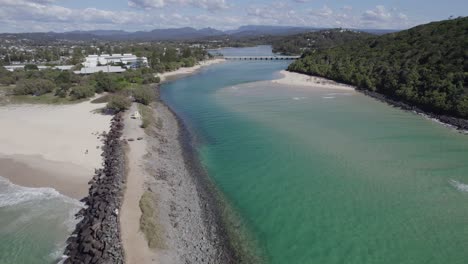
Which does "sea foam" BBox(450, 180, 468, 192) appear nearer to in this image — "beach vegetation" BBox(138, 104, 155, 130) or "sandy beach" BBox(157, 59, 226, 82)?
"beach vegetation" BBox(138, 104, 155, 130)

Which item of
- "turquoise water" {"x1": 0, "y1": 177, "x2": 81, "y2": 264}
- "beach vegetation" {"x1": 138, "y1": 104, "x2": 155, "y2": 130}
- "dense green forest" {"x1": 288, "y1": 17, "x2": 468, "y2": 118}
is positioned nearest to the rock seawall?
"dense green forest" {"x1": 288, "y1": 17, "x2": 468, "y2": 118}

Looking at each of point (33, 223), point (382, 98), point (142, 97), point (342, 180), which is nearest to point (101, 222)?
point (33, 223)

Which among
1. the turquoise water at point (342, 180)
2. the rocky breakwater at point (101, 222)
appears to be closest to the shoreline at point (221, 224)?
the turquoise water at point (342, 180)

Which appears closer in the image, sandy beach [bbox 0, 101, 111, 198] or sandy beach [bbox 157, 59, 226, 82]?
sandy beach [bbox 0, 101, 111, 198]

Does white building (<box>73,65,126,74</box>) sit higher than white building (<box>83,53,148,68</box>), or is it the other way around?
white building (<box>83,53,148,68</box>)

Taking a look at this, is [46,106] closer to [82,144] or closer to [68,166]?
[82,144]

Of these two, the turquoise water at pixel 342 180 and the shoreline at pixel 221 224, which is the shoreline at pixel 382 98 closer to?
the turquoise water at pixel 342 180

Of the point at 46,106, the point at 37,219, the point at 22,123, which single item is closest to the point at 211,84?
the point at 46,106
